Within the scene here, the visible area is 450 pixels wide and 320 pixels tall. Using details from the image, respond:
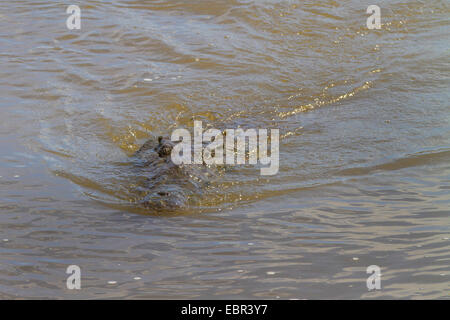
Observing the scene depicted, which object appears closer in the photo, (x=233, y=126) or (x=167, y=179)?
(x=167, y=179)

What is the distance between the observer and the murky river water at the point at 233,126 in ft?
13.4

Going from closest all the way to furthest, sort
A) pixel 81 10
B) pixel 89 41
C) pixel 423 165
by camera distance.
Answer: pixel 423 165, pixel 89 41, pixel 81 10

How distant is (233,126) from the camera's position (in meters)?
6.88

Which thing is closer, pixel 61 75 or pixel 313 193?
pixel 313 193

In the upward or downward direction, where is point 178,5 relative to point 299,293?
upward

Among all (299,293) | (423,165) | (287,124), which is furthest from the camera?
(287,124)

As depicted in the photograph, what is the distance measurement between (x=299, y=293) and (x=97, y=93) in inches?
186

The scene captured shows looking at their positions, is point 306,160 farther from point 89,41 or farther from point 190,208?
point 89,41

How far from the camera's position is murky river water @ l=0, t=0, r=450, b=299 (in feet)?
13.4

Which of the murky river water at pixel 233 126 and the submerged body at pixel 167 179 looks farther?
the submerged body at pixel 167 179

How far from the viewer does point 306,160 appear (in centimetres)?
599

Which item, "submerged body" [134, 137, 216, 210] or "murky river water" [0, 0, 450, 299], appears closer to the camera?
"murky river water" [0, 0, 450, 299]

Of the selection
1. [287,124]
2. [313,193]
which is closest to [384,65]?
[287,124]

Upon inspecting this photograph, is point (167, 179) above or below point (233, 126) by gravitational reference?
below
